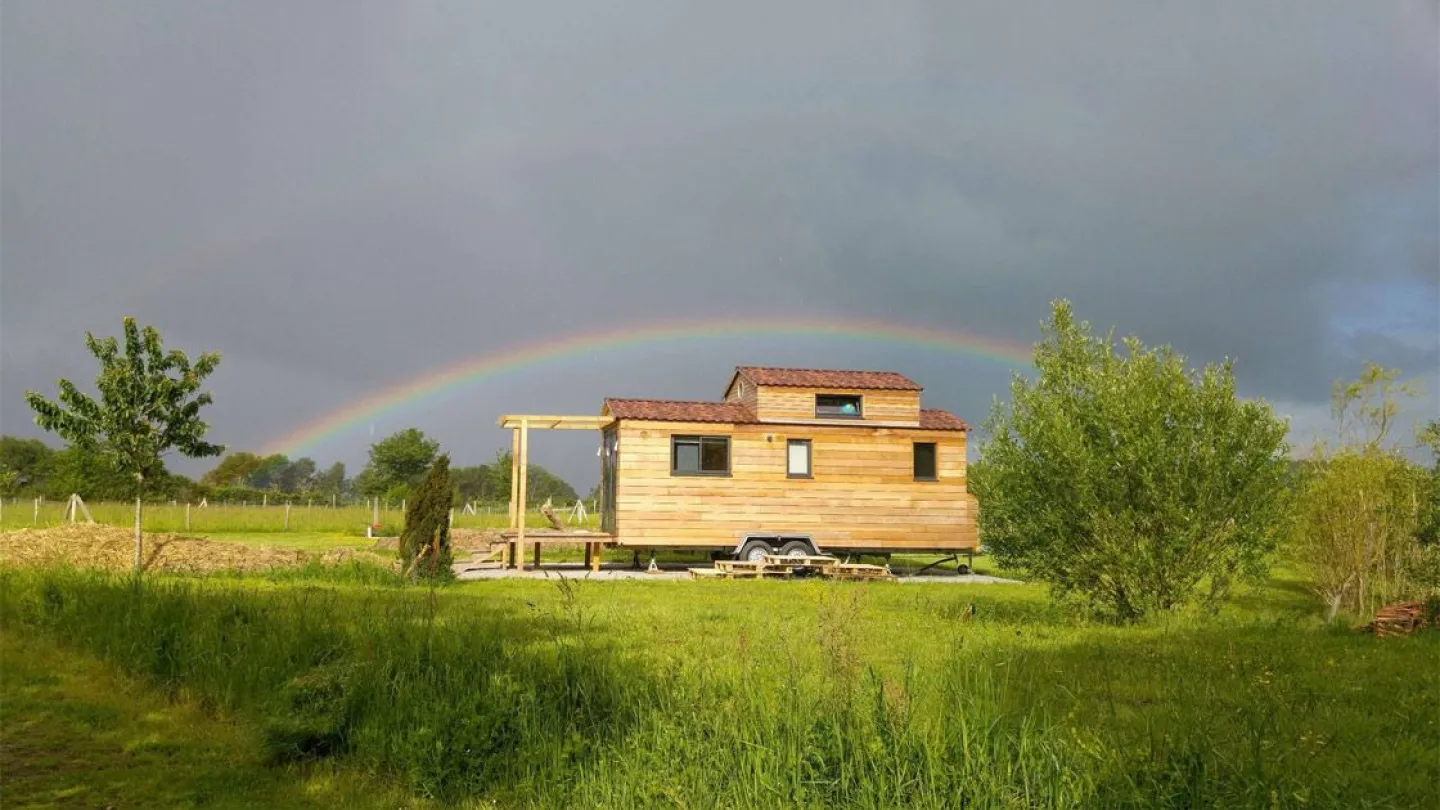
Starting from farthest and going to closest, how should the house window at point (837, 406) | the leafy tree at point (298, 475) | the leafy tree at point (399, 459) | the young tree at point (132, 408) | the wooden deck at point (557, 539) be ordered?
the leafy tree at point (298, 475), the leafy tree at point (399, 459), the house window at point (837, 406), the wooden deck at point (557, 539), the young tree at point (132, 408)

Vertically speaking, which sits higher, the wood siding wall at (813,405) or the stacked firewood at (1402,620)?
the wood siding wall at (813,405)

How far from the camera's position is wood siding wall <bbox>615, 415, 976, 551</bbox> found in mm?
19828

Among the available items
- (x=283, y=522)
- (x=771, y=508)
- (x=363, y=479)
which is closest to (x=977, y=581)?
(x=771, y=508)

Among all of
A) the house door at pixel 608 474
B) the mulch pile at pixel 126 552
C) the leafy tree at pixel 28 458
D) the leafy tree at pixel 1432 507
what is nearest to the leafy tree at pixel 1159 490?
the leafy tree at pixel 1432 507

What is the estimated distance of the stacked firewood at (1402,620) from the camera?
966 cm

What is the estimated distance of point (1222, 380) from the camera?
1055cm

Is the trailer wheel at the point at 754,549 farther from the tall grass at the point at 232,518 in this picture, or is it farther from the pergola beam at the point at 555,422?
the tall grass at the point at 232,518

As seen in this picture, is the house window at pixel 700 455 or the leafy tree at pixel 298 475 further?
the leafy tree at pixel 298 475

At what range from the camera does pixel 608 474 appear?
848 inches

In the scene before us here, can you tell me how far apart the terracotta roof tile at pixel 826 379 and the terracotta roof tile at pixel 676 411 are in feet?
2.94

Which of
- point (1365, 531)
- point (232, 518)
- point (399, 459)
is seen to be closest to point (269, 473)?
point (399, 459)

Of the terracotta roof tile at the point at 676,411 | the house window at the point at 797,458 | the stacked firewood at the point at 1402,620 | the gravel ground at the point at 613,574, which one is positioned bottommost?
the gravel ground at the point at 613,574

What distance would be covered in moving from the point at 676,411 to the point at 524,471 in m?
3.47

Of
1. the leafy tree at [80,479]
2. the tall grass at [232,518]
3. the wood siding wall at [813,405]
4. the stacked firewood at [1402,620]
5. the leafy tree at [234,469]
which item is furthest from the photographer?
the leafy tree at [234,469]
